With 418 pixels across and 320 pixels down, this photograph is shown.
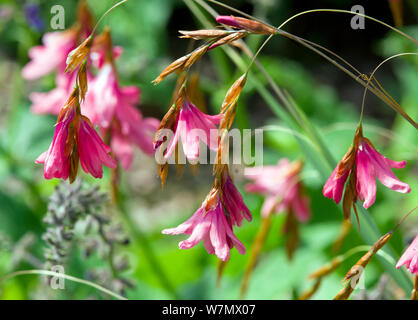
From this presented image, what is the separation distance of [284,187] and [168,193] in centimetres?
166

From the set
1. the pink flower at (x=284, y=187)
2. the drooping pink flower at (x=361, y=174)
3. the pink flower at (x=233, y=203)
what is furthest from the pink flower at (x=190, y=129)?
the pink flower at (x=284, y=187)

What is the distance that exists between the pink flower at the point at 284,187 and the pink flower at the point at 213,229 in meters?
0.52

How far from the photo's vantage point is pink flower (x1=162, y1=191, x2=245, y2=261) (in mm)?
722

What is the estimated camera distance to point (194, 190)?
2.98m

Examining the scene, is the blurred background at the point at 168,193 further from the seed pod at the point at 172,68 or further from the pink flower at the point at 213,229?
the seed pod at the point at 172,68

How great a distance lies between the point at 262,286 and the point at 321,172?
636 millimetres

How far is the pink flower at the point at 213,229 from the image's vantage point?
0.72m

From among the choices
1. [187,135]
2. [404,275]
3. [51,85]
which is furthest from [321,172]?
[51,85]

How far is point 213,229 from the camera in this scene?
2.42 feet

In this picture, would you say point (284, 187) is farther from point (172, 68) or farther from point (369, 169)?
point (172, 68)

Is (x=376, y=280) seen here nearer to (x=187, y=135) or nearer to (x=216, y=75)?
(x=187, y=135)

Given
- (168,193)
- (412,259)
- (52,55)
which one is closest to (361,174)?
(412,259)

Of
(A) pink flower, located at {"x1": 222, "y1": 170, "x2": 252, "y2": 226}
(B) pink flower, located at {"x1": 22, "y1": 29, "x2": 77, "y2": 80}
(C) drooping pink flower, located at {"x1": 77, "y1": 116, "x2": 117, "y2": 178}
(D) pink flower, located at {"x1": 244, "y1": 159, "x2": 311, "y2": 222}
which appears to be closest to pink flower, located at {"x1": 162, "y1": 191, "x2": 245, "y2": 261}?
(A) pink flower, located at {"x1": 222, "y1": 170, "x2": 252, "y2": 226}

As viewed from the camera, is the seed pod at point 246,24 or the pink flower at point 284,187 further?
the pink flower at point 284,187
